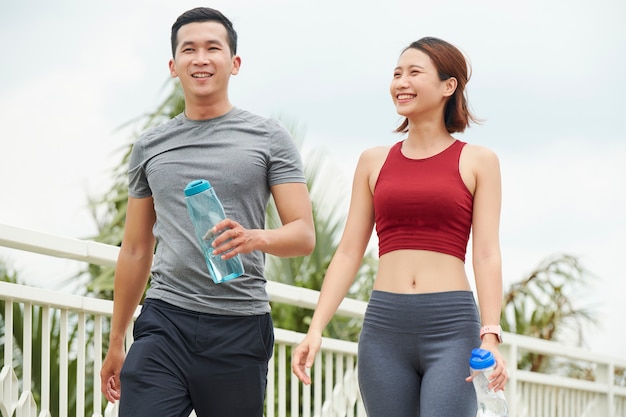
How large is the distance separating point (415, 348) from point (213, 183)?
813 millimetres

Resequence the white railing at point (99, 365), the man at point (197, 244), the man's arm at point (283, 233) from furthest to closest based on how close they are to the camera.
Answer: the white railing at point (99, 365) → the man at point (197, 244) → the man's arm at point (283, 233)

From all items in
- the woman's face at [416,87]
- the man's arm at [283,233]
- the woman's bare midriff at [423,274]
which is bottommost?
the woman's bare midriff at [423,274]

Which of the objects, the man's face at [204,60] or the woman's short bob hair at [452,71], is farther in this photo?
the woman's short bob hair at [452,71]

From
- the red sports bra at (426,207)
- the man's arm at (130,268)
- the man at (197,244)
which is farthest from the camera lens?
the man's arm at (130,268)

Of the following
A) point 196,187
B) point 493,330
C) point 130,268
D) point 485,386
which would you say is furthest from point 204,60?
point 485,386

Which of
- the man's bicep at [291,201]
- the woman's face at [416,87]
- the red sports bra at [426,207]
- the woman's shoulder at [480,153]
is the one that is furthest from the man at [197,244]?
the woman's shoulder at [480,153]

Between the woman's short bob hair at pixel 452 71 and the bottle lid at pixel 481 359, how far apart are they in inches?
33.1

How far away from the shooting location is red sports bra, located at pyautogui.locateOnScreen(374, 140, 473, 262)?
337cm

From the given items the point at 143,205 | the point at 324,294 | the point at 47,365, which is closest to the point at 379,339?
the point at 324,294

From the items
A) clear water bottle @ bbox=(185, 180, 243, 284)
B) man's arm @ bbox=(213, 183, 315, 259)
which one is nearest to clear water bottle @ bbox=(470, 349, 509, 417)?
man's arm @ bbox=(213, 183, 315, 259)

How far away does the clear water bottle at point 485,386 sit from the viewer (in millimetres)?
3086

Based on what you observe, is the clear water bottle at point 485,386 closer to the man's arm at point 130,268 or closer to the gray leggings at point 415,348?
the gray leggings at point 415,348

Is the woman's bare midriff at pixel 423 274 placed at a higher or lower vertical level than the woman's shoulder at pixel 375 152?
lower

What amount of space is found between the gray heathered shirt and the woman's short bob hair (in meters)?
0.58
